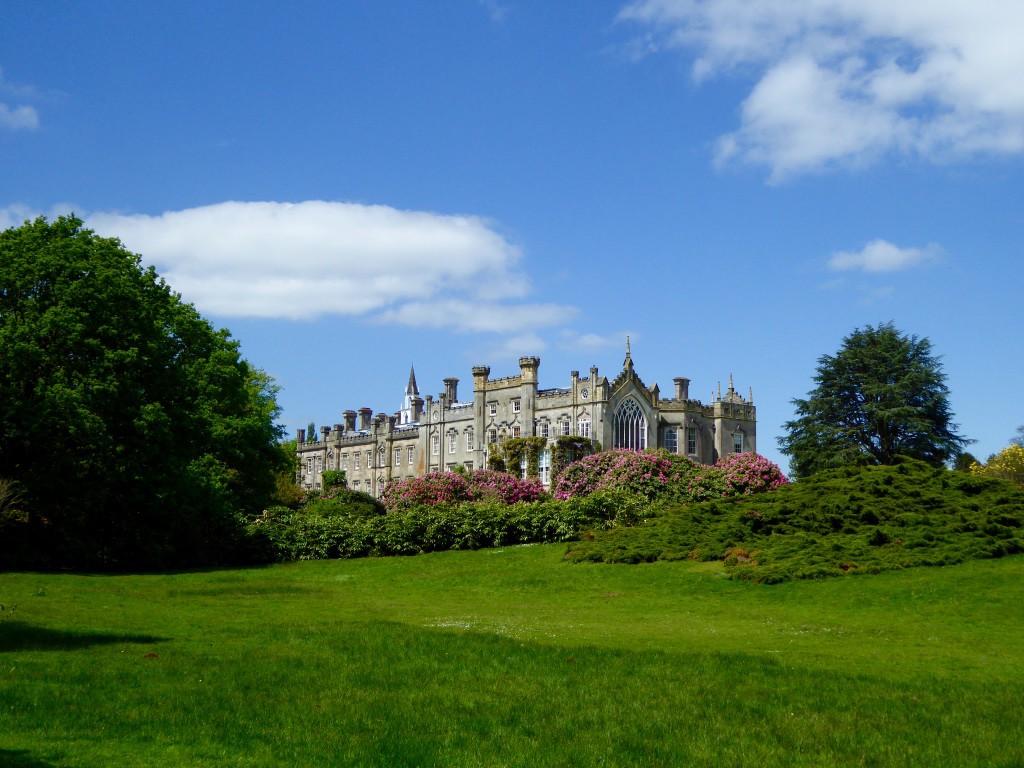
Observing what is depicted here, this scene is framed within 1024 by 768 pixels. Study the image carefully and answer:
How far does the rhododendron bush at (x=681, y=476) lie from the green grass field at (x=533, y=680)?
1750cm

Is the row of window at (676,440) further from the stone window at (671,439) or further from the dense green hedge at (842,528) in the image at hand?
the dense green hedge at (842,528)

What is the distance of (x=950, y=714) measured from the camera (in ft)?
39.8

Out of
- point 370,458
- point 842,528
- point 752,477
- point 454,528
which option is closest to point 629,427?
point 370,458

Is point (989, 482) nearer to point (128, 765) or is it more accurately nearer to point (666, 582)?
point (666, 582)

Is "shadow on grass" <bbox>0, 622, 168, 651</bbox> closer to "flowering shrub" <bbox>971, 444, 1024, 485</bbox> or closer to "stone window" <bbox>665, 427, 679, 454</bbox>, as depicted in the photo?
"stone window" <bbox>665, 427, 679, 454</bbox>

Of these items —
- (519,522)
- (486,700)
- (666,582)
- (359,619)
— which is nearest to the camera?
(486,700)

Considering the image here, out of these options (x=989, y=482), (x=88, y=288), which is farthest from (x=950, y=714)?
(x=88, y=288)

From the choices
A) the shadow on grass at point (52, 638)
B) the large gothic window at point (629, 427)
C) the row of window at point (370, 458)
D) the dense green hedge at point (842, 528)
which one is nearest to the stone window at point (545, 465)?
the large gothic window at point (629, 427)

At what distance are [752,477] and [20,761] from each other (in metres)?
36.8

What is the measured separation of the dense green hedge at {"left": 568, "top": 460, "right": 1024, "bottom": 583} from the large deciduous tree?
582 inches

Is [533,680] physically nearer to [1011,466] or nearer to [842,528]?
[842,528]

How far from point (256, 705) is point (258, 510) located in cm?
3543

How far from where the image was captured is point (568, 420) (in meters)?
73.6

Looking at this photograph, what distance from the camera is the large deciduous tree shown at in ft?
106
